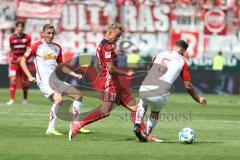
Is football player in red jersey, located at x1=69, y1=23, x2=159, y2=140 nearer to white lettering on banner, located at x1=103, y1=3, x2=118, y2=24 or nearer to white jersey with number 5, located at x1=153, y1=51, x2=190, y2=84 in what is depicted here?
white jersey with number 5, located at x1=153, y1=51, x2=190, y2=84

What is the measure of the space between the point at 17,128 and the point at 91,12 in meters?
28.7

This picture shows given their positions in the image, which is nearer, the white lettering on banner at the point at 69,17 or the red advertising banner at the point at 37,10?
the red advertising banner at the point at 37,10

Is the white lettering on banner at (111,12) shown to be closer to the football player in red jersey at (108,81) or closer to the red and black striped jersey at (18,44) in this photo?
the red and black striped jersey at (18,44)

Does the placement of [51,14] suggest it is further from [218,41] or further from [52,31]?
[52,31]

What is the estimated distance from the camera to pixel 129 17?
145 ft

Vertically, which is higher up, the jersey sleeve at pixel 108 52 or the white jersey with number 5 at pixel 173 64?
the jersey sleeve at pixel 108 52

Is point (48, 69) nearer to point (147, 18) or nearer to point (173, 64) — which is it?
point (173, 64)

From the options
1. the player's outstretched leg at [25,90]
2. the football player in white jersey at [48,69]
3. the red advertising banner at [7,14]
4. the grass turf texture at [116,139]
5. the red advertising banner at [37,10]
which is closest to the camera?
the grass turf texture at [116,139]

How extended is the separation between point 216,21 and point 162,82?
31.5 meters

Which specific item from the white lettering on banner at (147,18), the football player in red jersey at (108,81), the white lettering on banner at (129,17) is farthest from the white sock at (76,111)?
the white lettering on banner at (147,18)

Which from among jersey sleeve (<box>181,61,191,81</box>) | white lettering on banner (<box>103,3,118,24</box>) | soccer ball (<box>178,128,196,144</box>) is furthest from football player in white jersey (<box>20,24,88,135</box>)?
white lettering on banner (<box>103,3,118,24</box>)

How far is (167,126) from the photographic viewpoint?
17.1 metres

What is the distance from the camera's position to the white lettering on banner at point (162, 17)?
145ft

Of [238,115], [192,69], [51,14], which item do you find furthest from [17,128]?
[51,14]
